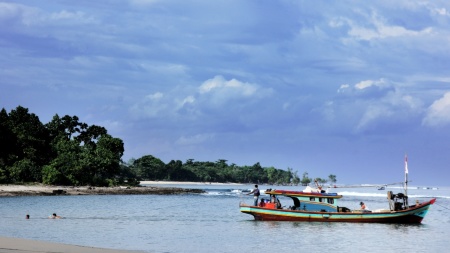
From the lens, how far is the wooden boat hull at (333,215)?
178 feet

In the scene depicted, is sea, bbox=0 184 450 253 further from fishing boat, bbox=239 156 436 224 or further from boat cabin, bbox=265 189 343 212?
boat cabin, bbox=265 189 343 212

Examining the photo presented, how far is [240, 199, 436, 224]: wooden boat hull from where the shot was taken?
54.3 meters

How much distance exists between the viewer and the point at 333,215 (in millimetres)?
54281

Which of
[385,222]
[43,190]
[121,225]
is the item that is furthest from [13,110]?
[385,222]

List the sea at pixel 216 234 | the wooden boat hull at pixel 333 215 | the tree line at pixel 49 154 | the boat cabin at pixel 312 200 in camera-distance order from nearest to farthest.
Answer: the sea at pixel 216 234, the wooden boat hull at pixel 333 215, the boat cabin at pixel 312 200, the tree line at pixel 49 154

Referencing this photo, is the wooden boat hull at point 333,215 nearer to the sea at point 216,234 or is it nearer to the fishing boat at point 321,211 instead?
the fishing boat at point 321,211

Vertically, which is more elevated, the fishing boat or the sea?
the fishing boat

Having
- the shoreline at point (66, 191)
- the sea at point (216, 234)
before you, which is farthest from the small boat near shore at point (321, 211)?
the shoreline at point (66, 191)

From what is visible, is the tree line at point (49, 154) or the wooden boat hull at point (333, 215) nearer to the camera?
the wooden boat hull at point (333, 215)

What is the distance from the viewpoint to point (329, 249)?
124 ft

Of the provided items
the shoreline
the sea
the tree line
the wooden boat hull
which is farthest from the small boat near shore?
the tree line

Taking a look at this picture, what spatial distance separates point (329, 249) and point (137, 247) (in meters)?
12.0

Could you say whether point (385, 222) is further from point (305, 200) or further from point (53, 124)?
point (53, 124)

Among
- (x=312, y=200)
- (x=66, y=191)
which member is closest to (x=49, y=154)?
(x=66, y=191)
